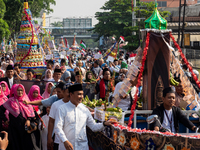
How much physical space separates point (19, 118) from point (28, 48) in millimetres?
8215

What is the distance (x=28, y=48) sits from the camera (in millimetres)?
14703

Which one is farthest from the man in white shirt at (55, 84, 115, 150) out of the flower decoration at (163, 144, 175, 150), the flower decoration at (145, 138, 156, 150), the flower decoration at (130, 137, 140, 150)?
the flower decoration at (163, 144, 175, 150)

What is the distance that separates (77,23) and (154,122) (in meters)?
151

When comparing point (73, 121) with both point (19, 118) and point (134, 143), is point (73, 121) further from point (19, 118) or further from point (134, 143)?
point (19, 118)

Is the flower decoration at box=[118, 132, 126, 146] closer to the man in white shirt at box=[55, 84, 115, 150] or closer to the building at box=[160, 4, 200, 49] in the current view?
the man in white shirt at box=[55, 84, 115, 150]

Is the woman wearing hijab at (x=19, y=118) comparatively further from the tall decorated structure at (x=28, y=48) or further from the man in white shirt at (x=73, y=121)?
the tall decorated structure at (x=28, y=48)

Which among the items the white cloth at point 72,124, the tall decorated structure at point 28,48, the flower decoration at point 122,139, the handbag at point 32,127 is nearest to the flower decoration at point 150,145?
the flower decoration at point 122,139

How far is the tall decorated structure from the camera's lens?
47.9ft

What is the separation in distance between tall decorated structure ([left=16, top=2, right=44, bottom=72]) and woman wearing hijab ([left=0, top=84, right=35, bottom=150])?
25.2 feet

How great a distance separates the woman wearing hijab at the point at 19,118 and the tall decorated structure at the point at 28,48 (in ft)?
25.2

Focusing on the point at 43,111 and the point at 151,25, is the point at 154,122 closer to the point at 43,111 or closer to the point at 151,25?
the point at 151,25

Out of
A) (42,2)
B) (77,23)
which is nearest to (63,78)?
(42,2)

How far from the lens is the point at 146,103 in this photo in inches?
274

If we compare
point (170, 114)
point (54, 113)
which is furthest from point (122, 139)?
point (54, 113)
